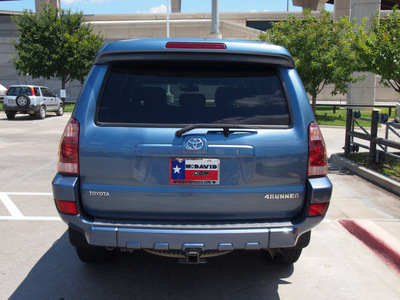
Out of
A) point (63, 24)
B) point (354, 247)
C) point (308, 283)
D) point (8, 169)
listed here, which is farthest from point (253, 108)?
point (63, 24)

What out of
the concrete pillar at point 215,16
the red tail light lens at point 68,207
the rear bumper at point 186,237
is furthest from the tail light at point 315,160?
the concrete pillar at point 215,16

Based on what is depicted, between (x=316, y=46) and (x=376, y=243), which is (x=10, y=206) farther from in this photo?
(x=316, y=46)

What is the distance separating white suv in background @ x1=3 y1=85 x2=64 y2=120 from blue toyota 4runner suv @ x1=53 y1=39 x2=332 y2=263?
19.3 metres

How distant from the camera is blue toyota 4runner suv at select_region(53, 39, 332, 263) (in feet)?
9.59

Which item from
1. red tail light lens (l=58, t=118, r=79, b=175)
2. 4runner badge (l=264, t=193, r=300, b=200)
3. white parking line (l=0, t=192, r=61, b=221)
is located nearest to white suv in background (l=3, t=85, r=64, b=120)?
white parking line (l=0, t=192, r=61, b=221)

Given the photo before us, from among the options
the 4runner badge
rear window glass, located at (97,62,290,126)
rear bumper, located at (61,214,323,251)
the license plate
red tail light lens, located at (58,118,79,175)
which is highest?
rear window glass, located at (97,62,290,126)

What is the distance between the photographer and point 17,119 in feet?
70.9

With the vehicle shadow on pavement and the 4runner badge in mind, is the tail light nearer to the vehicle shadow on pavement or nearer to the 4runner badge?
the 4runner badge

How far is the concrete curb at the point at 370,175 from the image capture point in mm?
6908

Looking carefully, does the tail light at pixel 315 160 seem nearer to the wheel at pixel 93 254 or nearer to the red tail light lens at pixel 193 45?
the red tail light lens at pixel 193 45

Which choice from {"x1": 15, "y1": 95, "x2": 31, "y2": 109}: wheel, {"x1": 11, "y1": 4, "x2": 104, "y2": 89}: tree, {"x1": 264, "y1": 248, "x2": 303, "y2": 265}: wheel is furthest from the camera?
{"x1": 11, "y1": 4, "x2": 104, "y2": 89}: tree

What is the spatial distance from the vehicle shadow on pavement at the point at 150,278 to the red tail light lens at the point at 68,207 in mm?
847

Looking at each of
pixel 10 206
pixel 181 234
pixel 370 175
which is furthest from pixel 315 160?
pixel 370 175

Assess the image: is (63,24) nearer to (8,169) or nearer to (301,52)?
(301,52)
